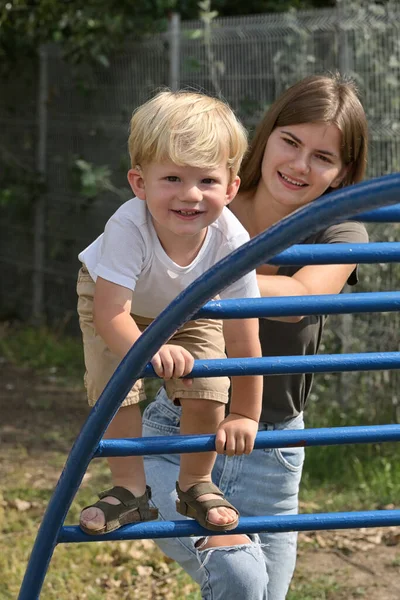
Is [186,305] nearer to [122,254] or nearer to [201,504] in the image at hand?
[122,254]

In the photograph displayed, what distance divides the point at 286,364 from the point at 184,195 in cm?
42

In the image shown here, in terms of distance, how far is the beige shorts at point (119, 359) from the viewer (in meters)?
2.36

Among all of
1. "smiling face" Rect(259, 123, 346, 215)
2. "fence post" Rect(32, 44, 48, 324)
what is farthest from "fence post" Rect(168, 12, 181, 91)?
"smiling face" Rect(259, 123, 346, 215)

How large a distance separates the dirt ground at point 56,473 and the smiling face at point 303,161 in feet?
6.14

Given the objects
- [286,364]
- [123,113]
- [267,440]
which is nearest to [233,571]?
[267,440]

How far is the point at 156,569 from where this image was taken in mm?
4238

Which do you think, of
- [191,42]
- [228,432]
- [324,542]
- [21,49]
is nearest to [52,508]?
[228,432]

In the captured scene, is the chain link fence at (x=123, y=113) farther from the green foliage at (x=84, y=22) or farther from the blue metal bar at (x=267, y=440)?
the blue metal bar at (x=267, y=440)

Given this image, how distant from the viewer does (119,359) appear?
2.36 meters

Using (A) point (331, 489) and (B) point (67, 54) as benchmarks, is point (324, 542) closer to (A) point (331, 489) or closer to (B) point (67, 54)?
(A) point (331, 489)

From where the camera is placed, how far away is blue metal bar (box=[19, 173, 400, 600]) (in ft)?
5.36

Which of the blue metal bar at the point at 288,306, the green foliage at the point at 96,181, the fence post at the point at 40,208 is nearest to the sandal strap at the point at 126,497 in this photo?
the blue metal bar at the point at 288,306

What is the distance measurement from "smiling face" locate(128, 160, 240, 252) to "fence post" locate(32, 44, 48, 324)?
614 centimetres

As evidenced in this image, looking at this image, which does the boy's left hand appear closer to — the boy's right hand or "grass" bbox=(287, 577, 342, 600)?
the boy's right hand
